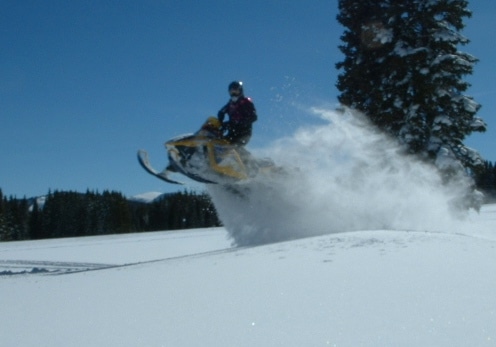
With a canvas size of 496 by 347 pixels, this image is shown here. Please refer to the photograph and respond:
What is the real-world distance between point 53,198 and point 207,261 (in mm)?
69907

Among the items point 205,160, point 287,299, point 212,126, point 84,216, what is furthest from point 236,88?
point 84,216

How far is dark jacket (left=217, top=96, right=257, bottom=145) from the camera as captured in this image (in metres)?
11.7

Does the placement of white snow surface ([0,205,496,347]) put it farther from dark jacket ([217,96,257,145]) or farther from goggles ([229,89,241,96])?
goggles ([229,89,241,96])

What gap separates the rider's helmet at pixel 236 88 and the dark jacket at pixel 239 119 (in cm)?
11

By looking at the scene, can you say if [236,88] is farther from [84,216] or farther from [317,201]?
[84,216]

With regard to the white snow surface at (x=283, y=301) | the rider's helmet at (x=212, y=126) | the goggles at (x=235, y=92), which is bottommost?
the white snow surface at (x=283, y=301)

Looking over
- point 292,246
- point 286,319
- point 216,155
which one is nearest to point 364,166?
point 216,155

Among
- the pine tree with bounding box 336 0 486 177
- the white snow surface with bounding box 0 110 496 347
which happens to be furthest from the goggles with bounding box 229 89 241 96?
the pine tree with bounding box 336 0 486 177

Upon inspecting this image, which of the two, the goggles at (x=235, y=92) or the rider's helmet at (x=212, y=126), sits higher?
the goggles at (x=235, y=92)

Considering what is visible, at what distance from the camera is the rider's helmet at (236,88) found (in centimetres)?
1162

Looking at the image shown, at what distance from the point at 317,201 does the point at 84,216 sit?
207ft

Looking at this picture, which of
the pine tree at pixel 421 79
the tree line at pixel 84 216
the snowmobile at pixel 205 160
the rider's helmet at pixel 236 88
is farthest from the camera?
the tree line at pixel 84 216

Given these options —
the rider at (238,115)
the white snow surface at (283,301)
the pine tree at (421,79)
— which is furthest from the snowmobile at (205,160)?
the pine tree at (421,79)

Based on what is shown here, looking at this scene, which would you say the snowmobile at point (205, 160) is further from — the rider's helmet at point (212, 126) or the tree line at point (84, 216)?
the tree line at point (84, 216)
